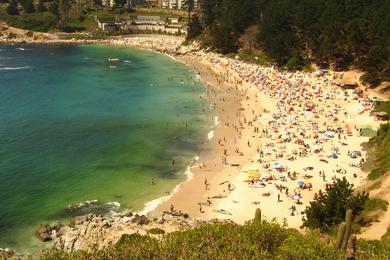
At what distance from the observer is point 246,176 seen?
148 ft

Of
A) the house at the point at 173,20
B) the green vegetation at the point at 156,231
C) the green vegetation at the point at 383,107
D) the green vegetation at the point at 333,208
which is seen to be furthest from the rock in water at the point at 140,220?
the house at the point at 173,20

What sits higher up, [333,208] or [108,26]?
[108,26]

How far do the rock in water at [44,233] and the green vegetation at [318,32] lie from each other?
57.0 m

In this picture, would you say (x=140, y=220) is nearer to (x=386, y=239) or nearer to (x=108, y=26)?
(x=386, y=239)

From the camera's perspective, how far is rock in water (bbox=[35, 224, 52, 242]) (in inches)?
1316

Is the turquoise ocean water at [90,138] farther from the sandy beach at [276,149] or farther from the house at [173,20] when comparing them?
the house at [173,20]

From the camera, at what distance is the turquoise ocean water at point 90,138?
40.8 m

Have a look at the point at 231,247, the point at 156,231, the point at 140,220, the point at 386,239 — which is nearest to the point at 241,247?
the point at 231,247

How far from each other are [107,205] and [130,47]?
125416 mm

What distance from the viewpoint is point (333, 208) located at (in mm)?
31641

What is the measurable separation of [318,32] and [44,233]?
74.2m

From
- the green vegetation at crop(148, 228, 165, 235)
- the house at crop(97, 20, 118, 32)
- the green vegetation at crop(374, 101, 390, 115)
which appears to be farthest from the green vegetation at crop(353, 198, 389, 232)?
the house at crop(97, 20, 118, 32)

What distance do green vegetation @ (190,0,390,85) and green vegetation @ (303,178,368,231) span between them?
43.8 meters

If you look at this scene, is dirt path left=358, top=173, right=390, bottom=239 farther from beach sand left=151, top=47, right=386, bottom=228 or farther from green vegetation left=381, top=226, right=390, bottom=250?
beach sand left=151, top=47, right=386, bottom=228
